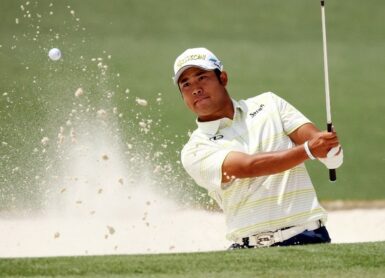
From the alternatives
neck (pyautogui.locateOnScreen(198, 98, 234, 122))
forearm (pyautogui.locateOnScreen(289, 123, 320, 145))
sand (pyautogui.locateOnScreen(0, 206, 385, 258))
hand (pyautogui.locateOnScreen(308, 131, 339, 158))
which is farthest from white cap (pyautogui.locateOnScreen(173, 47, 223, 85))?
sand (pyautogui.locateOnScreen(0, 206, 385, 258))

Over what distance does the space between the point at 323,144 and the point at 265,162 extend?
20 cm

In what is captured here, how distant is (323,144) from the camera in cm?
323

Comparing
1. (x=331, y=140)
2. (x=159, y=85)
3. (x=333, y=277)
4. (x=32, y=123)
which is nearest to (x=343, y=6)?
(x=159, y=85)

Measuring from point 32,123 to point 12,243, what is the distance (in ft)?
2.53

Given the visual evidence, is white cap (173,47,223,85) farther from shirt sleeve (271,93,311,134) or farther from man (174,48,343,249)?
shirt sleeve (271,93,311,134)

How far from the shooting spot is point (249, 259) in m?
2.92

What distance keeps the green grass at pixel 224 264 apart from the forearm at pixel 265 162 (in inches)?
13.2

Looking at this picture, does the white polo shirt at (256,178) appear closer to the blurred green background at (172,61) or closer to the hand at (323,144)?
the hand at (323,144)

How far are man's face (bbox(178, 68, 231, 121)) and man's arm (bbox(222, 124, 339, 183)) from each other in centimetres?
22

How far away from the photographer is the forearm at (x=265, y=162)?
3273mm

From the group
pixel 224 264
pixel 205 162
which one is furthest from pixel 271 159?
pixel 224 264

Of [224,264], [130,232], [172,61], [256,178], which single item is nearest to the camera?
[224,264]

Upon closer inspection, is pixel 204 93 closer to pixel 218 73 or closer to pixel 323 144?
pixel 218 73

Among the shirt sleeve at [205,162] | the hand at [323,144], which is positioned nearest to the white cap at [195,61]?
the shirt sleeve at [205,162]
